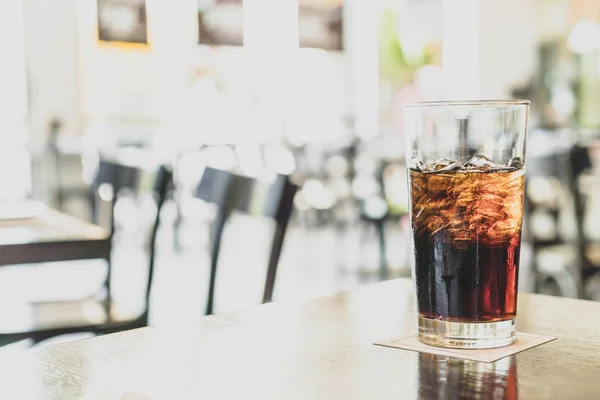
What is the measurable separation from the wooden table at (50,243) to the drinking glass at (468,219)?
3.57ft

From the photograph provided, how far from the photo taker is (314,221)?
7.49 meters

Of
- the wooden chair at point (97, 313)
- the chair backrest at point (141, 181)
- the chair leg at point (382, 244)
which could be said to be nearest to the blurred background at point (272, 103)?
the chair leg at point (382, 244)

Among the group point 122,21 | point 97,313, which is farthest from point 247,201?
point 122,21

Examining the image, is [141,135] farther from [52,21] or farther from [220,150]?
[52,21]

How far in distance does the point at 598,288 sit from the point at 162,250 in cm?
380

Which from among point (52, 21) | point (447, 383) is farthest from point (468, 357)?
point (52, 21)

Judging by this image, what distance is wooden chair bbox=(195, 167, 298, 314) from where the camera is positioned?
1.53 meters

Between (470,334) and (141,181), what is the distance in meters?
1.75

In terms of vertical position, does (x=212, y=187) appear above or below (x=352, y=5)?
below

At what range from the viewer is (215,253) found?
1.74 meters

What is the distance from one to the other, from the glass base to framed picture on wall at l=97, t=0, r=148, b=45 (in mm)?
6932

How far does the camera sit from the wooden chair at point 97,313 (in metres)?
2.01

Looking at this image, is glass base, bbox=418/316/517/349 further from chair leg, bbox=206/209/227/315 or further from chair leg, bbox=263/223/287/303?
chair leg, bbox=206/209/227/315

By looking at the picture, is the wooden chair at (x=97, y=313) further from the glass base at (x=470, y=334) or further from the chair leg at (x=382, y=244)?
the chair leg at (x=382, y=244)
